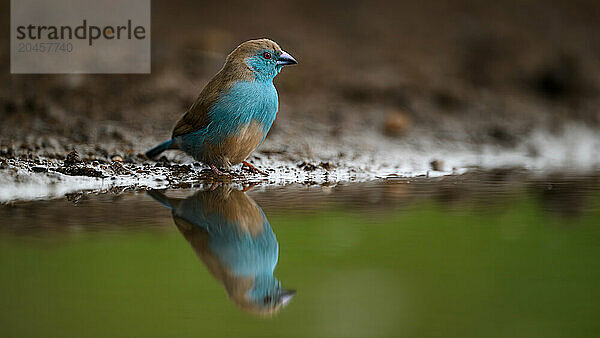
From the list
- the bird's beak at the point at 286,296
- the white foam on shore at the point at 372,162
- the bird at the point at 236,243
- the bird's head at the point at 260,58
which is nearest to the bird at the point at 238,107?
the bird's head at the point at 260,58

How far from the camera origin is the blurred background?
6141 mm

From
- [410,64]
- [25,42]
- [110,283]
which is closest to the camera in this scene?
[110,283]

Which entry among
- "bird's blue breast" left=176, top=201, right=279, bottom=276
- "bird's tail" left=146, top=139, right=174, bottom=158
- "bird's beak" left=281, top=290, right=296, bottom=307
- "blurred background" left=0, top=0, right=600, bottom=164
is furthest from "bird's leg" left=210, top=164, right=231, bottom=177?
"bird's beak" left=281, top=290, right=296, bottom=307

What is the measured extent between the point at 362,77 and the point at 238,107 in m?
3.46

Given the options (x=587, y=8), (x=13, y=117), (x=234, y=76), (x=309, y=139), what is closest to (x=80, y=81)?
(x=13, y=117)

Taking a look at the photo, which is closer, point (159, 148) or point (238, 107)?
point (238, 107)

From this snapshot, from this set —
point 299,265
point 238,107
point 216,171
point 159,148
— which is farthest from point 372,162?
point 299,265

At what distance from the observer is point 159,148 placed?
502 centimetres

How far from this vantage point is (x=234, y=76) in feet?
14.8

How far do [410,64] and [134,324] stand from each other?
22.1 feet

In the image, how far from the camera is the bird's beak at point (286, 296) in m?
2.08

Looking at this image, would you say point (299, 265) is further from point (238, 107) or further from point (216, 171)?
point (216, 171)

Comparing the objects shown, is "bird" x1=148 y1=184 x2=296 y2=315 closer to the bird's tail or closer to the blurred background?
the bird's tail

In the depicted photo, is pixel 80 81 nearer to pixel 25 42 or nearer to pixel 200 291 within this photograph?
pixel 25 42
